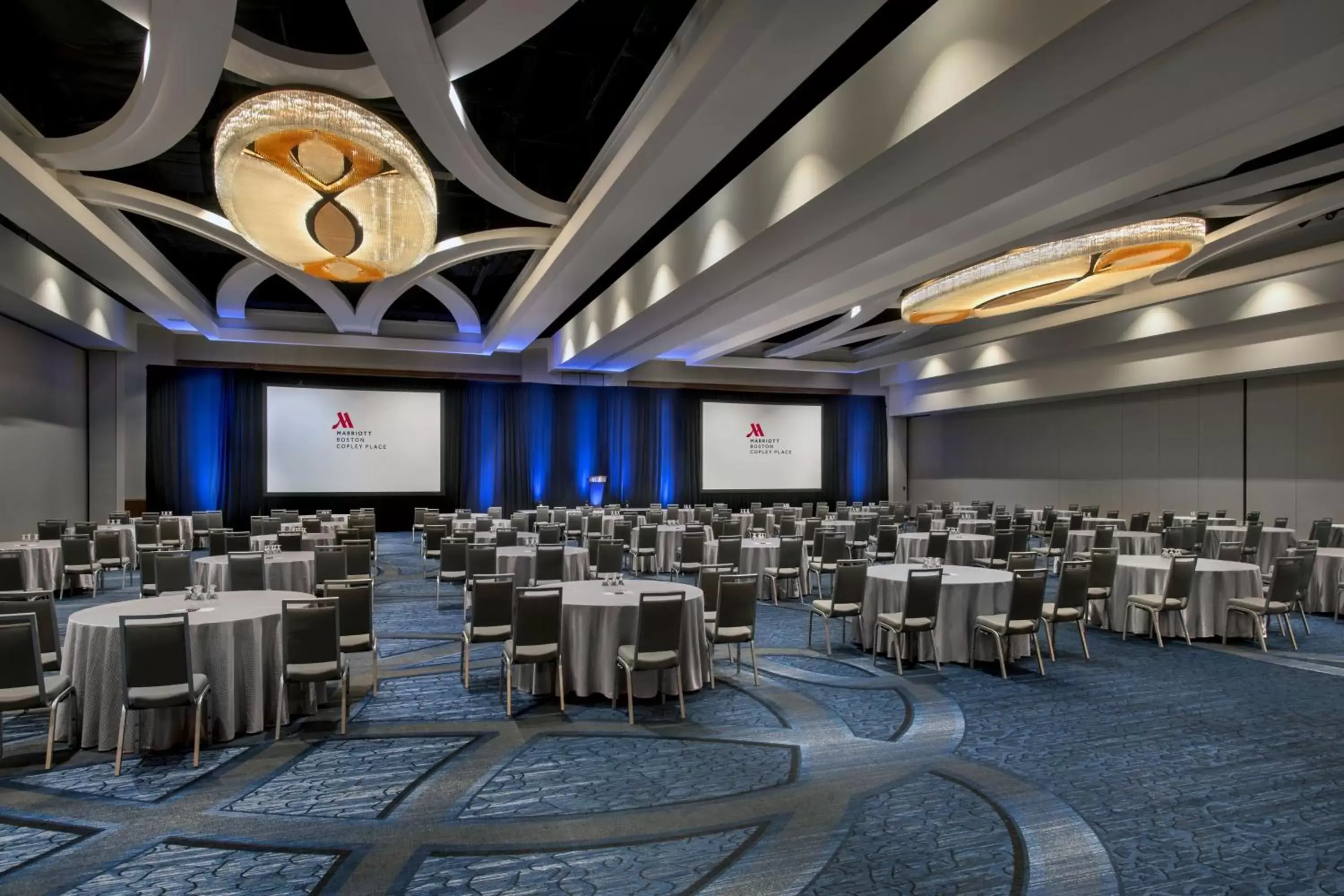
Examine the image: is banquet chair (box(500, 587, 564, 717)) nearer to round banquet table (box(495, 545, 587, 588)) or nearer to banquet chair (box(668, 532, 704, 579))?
round banquet table (box(495, 545, 587, 588))

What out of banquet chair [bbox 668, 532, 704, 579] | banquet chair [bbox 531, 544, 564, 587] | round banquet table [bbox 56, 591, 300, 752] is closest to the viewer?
round banquet table [bbox 56, 591, 300, 752]

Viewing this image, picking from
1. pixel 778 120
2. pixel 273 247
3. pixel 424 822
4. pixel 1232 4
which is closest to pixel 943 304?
pixel 778 120

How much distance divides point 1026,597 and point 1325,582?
604cm

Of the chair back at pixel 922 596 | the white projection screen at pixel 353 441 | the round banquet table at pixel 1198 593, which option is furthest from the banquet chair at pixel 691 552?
the white projection screen at pixel 353 441

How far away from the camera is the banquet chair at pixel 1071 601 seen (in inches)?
283

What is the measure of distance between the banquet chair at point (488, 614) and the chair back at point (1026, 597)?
4.36 meters

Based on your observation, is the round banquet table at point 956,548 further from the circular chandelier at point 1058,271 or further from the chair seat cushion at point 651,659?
the chair seat cushion at point 651,659

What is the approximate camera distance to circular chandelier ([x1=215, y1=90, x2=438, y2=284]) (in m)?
6.28

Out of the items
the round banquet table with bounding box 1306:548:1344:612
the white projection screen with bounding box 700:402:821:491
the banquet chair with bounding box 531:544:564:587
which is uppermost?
the white projection screen with bounding box 700:402:821:491

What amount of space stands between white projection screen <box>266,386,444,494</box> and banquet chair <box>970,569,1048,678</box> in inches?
655

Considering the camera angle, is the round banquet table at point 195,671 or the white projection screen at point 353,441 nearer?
the round banquet table at point 195,671

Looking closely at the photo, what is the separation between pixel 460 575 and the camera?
9727 millimetres

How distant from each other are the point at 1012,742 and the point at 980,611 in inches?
88.9

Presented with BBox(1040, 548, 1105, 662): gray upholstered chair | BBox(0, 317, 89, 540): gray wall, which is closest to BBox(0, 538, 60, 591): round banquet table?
BBox(0, 317, 89, 540): gray wall
